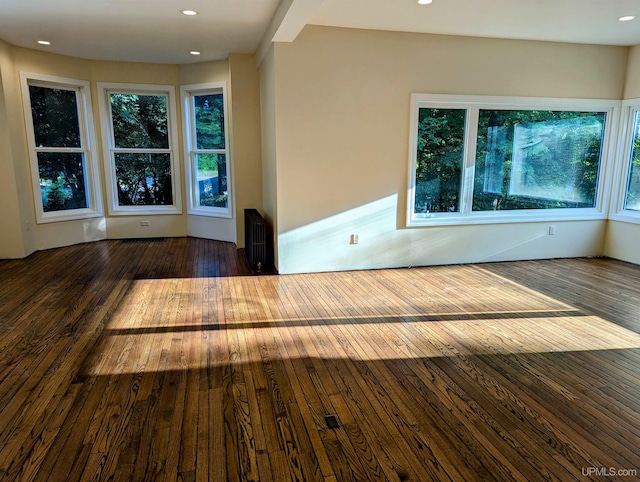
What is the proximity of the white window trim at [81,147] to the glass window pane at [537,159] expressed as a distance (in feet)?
18.3

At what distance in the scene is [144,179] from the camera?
22.1 feet

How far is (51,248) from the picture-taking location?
236 inches

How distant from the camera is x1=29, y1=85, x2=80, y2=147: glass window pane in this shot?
5724 millimetres

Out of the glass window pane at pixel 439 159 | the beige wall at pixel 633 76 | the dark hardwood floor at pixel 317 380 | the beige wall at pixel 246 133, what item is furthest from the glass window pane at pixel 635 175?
the beige wall at pixel 246 133

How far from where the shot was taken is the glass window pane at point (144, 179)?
21.8 feet

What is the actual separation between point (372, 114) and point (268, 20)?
4.85 ft

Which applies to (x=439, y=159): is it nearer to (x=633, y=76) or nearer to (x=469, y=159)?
(x=469, y=159)

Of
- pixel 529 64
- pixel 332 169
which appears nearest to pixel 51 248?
pixel 332 169

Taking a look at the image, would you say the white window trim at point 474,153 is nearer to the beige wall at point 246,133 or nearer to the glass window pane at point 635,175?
the glass window pane at point 635,175

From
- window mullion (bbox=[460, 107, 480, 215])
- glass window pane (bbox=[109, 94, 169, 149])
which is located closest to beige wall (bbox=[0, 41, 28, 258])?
glass window pane (bbox=[109, 94, 169, 149])

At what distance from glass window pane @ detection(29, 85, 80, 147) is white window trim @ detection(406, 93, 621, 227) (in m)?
4.90

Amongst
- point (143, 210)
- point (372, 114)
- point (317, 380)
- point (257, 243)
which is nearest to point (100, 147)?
point (143, 210)

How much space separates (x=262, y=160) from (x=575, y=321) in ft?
13.8

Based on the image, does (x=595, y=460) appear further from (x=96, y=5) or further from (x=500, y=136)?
(x=96, y=5)
